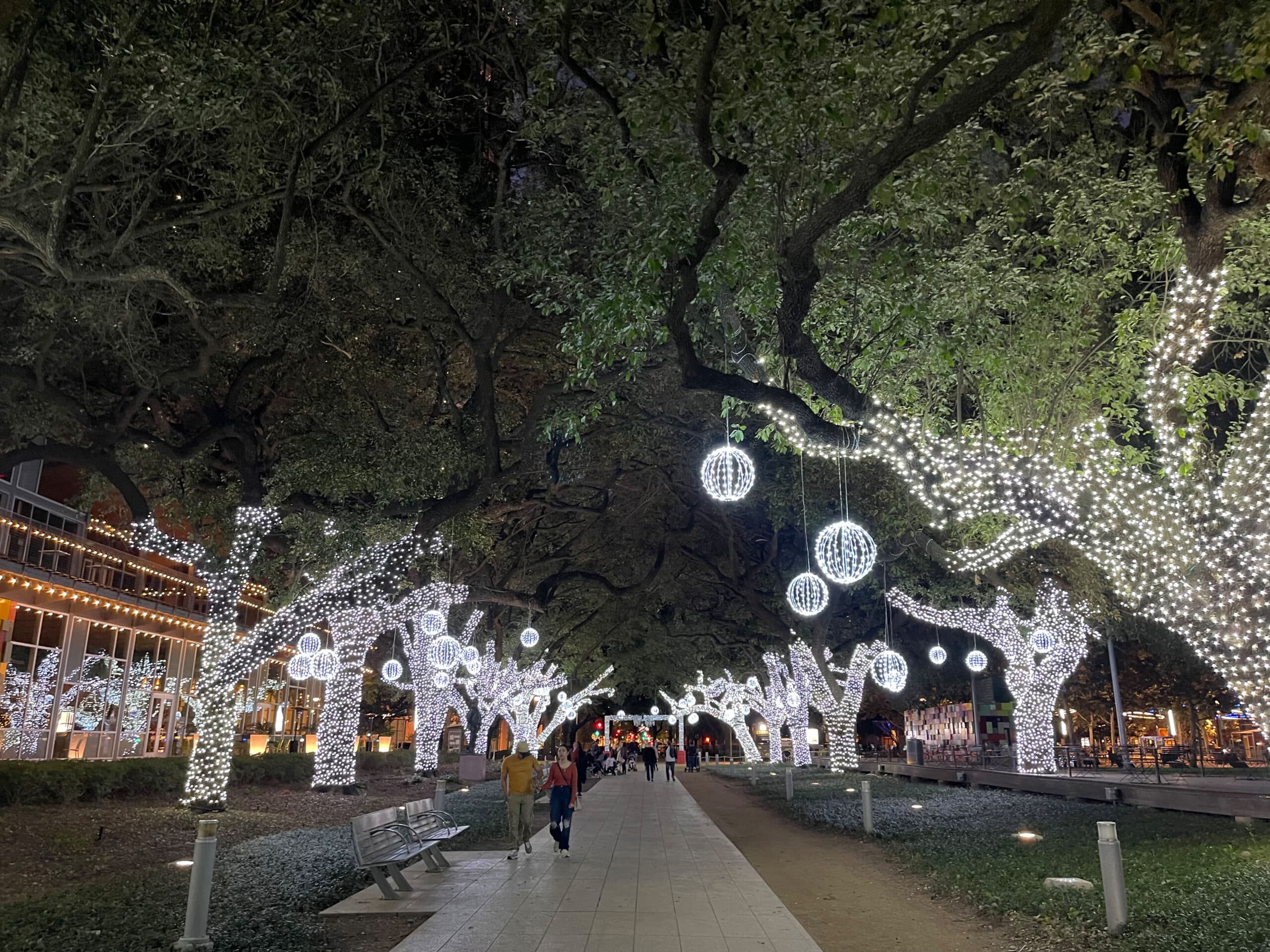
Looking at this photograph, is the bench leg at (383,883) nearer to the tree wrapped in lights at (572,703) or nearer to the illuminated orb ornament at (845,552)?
the illuminated orb ornament at (845,552)

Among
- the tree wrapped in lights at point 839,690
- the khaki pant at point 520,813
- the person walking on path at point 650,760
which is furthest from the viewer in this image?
the person walking on path at point 650,760

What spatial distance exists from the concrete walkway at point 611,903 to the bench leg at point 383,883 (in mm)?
506

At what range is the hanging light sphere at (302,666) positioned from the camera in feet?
63.1

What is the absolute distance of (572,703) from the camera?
44.8 m

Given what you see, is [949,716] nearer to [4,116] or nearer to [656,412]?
[656,412]

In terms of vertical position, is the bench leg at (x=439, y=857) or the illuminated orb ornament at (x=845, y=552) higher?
the illuminated orb ornament at (x=845, y=552)

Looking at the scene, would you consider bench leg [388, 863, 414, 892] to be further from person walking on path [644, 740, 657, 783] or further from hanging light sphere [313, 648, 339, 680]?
person walking on path [644, 740, 657, 783]

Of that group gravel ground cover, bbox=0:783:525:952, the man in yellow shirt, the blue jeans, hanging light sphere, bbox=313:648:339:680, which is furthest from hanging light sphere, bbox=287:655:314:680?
the blue jeans

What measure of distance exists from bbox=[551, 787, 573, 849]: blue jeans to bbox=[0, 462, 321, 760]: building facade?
26.7 feet

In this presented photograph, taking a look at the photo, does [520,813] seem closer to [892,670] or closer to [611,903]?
[611,903]

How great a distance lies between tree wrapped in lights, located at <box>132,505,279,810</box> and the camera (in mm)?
14797

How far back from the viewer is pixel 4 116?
747 centimetres

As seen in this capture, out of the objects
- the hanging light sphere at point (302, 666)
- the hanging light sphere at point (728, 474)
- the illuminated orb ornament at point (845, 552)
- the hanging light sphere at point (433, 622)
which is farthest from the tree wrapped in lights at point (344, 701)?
the illuminated orb ornament at point (845, 552)

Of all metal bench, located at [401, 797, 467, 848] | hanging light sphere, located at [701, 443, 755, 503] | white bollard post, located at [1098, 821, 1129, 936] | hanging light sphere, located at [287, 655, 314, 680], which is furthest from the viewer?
hanging light sphere, located at [287, 655, 314, 680]
